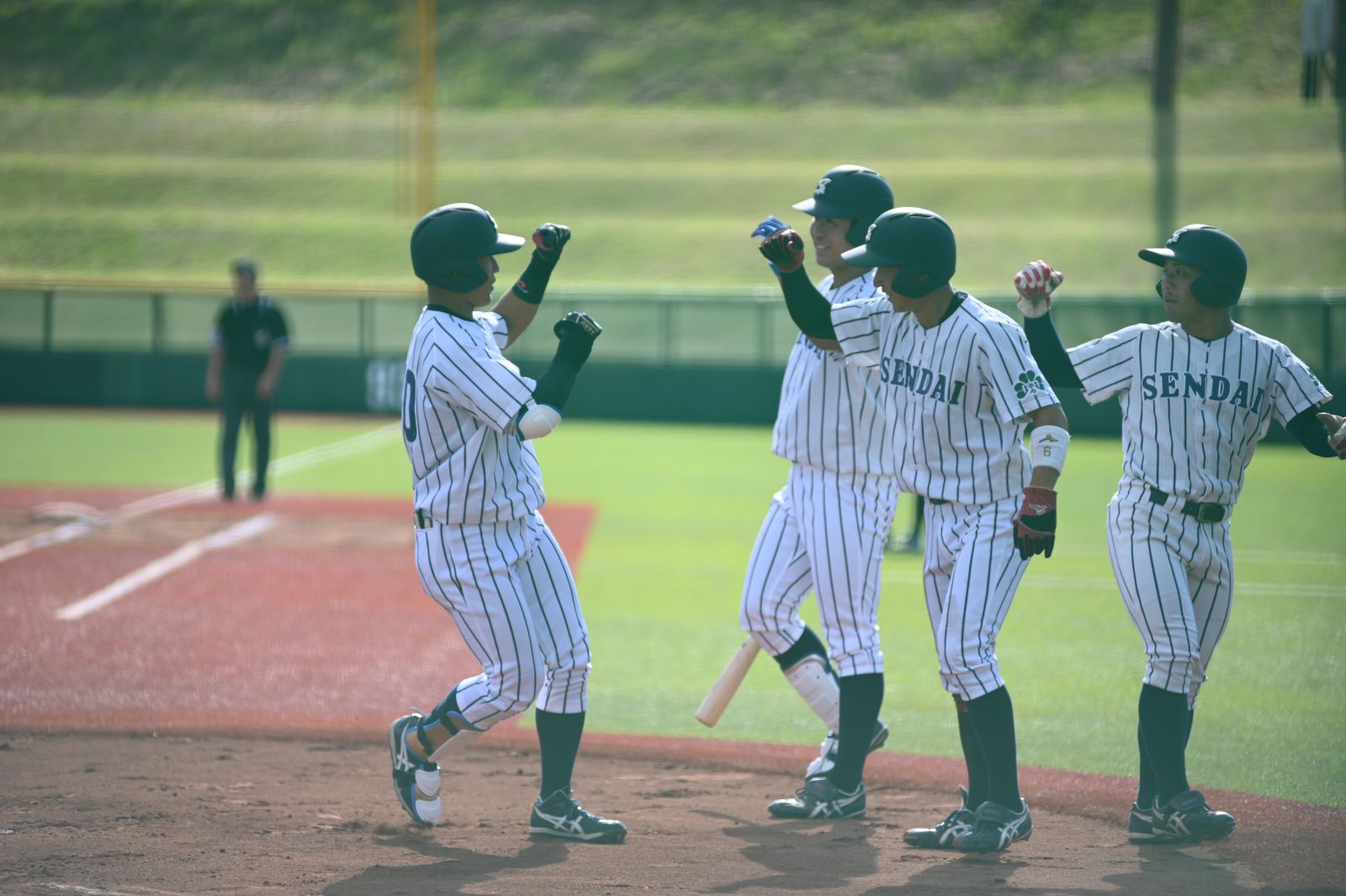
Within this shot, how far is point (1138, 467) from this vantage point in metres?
4.89

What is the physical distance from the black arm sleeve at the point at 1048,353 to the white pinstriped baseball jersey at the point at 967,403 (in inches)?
4.5

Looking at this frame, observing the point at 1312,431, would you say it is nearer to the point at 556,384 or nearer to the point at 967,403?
the point at 967,403

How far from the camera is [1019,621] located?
8.95 m

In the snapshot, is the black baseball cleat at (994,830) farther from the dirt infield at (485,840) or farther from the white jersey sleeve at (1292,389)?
the white jersey sleeve at (1292,389)

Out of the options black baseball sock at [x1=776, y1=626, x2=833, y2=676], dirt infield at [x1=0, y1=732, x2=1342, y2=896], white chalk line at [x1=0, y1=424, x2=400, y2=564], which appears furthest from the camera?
white chalk line at [x1=0, y1=424, x2=400, y2=564]

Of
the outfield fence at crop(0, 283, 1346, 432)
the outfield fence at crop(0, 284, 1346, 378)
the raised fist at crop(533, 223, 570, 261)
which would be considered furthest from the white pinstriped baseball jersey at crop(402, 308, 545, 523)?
the outfield fence at crop(0, 284, 1346, 378)

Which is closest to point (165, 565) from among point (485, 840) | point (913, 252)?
point (485, 840)

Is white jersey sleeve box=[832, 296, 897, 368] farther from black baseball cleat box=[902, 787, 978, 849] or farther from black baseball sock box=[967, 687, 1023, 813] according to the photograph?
black baseball cleat box=[902, 787, 978, 849]

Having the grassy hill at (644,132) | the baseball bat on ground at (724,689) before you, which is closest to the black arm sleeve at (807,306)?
the baseball bat on ground at (724,689)

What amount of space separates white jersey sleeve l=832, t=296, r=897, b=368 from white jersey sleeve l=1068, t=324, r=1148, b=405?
2.10 ft

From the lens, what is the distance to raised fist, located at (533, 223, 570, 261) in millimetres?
5016

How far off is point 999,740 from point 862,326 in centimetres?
145

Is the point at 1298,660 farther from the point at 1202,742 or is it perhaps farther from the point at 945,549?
the point at 945,549

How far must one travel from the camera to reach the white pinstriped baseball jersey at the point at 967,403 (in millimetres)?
4742
